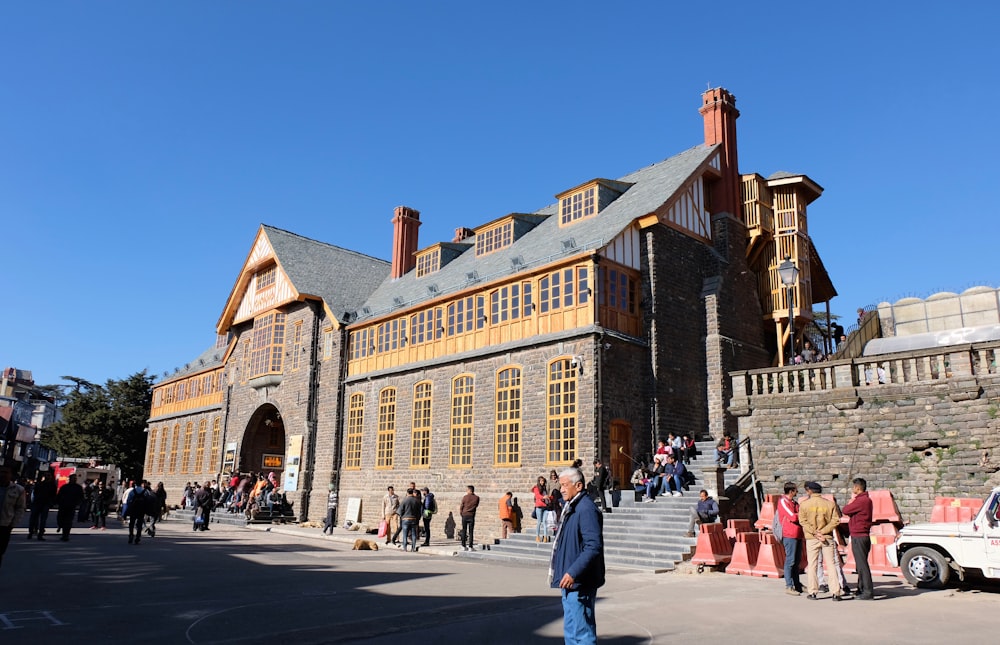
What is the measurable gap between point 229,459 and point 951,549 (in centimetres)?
3055

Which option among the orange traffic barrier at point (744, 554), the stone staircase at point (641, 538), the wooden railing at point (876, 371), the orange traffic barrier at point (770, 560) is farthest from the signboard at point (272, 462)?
the orange traffic barrier at point (770, 560)

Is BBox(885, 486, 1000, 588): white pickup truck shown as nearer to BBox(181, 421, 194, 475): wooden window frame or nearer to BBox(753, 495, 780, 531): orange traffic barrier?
BBox(753, 495, 780, 531): orange traffic barrier

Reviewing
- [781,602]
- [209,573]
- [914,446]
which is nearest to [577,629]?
[781,602]

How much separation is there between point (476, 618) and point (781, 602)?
3.89 meters

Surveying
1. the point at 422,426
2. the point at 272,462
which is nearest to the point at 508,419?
the point at 422,426

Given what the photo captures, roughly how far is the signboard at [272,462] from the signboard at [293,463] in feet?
17.2

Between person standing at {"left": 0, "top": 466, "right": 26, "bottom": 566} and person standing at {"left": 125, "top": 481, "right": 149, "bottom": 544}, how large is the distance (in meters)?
6.33

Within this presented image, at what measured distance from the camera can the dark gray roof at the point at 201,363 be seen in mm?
39938

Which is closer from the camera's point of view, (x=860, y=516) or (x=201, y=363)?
(x=860, y=516)

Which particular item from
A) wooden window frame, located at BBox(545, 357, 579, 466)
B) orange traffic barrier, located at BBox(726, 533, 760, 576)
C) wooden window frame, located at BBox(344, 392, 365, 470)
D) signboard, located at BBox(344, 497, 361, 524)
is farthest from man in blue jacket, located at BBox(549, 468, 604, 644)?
wooden window frame, located at BBox(344, 392, 365, 470)

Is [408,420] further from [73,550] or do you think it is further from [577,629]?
[577,629]

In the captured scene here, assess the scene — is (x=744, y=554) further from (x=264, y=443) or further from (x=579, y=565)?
(x=264, y=443)

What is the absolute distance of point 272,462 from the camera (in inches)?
1368

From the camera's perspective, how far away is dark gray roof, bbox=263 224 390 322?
3020 centimetres
